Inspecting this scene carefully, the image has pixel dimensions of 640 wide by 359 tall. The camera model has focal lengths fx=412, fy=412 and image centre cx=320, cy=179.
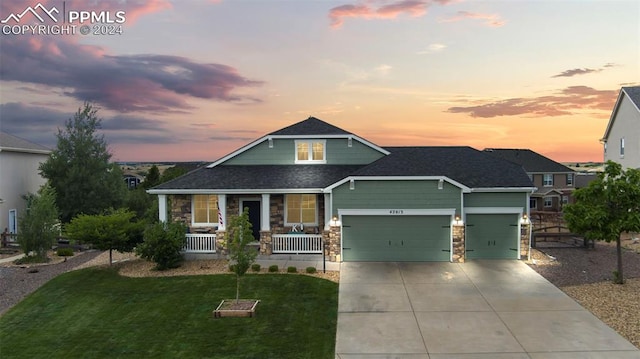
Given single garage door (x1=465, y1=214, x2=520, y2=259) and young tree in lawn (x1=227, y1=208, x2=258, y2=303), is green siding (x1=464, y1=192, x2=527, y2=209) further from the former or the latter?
young tree in lawn (x1=227, y1=208, x2=258, y2=303)

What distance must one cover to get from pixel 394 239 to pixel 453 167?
550 cm

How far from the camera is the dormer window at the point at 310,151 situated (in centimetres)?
2147

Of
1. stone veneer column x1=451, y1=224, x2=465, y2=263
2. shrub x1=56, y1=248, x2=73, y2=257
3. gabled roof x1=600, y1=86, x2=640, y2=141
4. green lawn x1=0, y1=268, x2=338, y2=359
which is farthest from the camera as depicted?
gabled roof x1=600, y1=86, x2=640, y2=141

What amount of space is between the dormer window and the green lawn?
25.1ft

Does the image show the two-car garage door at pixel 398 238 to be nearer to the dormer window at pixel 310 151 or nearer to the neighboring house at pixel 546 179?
the dormer window at pixel 310 151

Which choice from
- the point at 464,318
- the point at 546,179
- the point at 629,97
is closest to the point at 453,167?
the point at 464,318

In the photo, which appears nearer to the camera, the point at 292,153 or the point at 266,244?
the point at 266,244

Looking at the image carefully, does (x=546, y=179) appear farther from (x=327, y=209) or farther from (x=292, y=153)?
(x=327, y=209)

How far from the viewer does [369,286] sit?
14266 millimetres

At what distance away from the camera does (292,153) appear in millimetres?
21484

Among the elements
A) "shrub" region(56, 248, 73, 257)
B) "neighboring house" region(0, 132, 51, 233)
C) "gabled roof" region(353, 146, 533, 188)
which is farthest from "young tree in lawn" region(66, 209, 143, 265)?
"neighboring house" region(0, 132, 51, 233)

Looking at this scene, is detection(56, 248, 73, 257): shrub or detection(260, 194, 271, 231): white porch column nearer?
detection(260, 194, 271, 231): white porch column

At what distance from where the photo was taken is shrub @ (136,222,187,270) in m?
16.6

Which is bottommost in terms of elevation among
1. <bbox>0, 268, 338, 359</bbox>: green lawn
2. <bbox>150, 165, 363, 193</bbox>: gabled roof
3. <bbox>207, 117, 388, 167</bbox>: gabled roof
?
<bbox>0, 268, 338, 359</bbox>: green lawn
